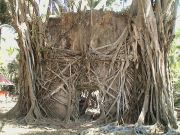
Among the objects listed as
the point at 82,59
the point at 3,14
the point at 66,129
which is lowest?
the point at 66,129

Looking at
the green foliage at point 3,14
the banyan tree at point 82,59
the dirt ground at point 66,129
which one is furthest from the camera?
the green foliage at point 3,14

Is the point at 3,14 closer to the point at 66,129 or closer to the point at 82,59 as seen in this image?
the point at 82,59

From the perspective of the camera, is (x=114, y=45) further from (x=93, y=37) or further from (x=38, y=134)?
(x=38, y=134)

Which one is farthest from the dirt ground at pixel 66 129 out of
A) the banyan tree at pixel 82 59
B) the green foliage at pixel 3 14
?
the green foliage at pixel 3 14

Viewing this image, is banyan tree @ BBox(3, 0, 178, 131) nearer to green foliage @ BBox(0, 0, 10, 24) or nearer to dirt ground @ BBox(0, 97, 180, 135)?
dirt ground @ BBox(0, 97, 180, 135)

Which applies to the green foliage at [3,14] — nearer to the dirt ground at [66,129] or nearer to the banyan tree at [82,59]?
the banyan tree at [82,59]

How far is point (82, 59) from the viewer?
11812mm

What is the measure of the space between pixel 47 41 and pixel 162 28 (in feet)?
11.8

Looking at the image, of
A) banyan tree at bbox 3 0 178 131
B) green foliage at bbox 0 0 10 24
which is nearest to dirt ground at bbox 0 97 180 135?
banyan tree at bbox 3 0 178 131

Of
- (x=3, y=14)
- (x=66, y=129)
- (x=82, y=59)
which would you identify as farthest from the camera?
(x=3, y=14)

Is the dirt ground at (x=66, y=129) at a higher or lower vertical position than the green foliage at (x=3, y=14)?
lower

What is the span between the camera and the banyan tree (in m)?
11.1

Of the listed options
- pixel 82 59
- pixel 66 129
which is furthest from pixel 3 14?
pixel 66 129

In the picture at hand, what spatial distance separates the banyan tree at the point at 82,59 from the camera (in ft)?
36.5
